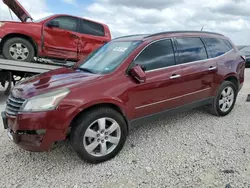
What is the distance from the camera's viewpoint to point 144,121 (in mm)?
3389

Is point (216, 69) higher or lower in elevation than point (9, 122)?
higher

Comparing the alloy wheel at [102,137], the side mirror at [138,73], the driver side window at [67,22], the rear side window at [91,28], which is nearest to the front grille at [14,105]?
the alloy wheel at [102,137]

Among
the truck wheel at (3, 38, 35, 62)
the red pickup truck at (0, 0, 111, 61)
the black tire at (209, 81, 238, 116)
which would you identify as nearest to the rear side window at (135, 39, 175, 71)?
the black tire at (209, 81, 238, 116)

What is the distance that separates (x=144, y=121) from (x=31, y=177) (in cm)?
166

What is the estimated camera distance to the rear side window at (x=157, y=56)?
3.33 metres

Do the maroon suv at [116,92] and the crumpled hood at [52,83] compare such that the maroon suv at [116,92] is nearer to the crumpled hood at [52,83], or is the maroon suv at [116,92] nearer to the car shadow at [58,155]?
the crumpled hood at [52,83]

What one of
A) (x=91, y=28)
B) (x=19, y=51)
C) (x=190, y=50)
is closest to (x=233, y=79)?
(x=190, y=50)

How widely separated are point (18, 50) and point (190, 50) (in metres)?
4.33

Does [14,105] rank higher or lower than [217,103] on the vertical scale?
higher

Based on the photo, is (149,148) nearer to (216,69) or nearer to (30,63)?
(216,69)

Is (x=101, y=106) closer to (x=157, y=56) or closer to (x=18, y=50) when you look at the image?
(x=157, y=56)

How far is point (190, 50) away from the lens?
3.94m

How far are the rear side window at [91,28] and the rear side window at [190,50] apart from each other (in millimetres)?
3629

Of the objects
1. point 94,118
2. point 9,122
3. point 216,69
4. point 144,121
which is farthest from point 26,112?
A: point 216,69
